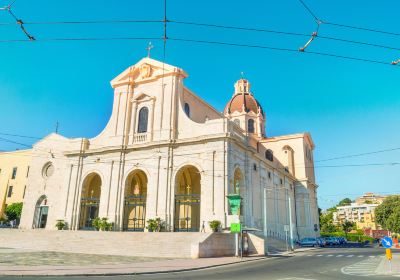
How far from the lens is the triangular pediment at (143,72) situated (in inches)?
1358

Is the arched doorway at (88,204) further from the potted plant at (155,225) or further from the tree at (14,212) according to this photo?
the tree at (14,212)

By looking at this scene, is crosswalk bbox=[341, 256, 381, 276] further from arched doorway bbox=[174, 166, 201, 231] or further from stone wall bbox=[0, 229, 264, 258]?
arched doorway bbox=[174, 166, 201, 231]

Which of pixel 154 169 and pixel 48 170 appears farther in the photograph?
pixel 48 170

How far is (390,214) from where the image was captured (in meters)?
53.1

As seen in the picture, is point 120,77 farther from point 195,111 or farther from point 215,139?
point 215,139

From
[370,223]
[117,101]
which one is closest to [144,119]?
[117,101]

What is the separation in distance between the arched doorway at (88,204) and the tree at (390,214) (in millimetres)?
44008

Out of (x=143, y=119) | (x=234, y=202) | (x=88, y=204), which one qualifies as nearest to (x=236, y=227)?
(x=234, y=202)

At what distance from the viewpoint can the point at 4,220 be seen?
45.1m

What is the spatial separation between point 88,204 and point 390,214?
46.8m

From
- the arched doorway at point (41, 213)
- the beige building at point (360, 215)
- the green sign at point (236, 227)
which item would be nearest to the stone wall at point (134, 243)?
the green sign at point (236, 227)

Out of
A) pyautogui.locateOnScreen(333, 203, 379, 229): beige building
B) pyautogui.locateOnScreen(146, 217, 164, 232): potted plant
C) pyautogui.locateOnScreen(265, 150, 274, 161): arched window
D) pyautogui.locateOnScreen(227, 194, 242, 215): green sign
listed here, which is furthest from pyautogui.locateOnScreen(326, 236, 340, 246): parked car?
pyautogui.locateOnScreen(333, 203, 379, 229): beige building

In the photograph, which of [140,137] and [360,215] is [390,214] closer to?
[140,137]

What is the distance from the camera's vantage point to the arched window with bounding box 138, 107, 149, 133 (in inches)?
1347
